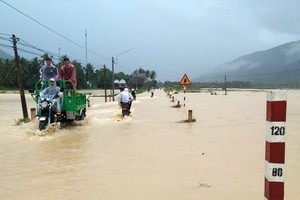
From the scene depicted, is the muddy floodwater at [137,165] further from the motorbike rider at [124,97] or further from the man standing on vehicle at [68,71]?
the motorbike rider at [124,97]

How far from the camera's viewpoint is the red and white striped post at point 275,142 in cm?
321

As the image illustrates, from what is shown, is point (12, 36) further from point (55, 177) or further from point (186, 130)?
point (55, 177)

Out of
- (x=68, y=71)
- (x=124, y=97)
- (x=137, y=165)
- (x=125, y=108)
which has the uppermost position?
(x=68, y=71)

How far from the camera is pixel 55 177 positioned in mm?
6809

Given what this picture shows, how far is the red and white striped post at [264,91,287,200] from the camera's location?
3.21 metres

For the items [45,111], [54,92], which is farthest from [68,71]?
[45,111]

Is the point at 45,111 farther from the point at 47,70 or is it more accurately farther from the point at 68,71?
the point at 68,71

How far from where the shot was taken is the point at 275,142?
3256mm

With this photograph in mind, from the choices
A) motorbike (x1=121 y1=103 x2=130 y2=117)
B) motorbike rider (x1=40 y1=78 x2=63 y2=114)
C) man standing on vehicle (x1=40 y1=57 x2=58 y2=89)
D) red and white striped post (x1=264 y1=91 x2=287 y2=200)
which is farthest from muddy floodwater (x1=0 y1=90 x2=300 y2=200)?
motorbike (x1=121 y1=103 x2=130 y2=117)

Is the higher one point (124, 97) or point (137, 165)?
point (124, 97)

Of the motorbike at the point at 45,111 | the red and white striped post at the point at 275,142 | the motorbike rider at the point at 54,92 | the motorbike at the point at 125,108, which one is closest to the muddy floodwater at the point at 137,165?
the motorbike at the point at 45,111

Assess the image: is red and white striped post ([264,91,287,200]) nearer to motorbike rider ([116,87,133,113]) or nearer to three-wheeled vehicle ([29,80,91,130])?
three-wheeled vehicle ([29,80,91,130])

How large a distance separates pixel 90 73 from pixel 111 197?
4027 inches

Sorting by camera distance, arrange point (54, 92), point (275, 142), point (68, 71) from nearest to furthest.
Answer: point (275, 142) < point (54, 92) < point (68, 71)
